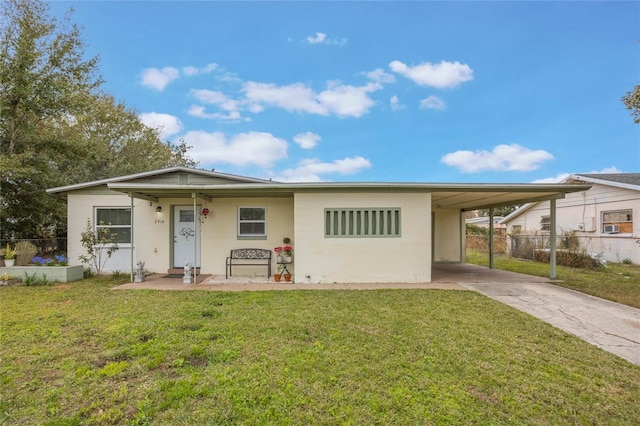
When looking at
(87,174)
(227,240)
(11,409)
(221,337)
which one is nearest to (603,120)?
(227,240)

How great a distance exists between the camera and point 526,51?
10508 millimetres

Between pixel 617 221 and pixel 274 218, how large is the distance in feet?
45.1

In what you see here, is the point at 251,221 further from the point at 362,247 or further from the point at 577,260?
the point at 577,260

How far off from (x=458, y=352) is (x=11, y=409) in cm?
415

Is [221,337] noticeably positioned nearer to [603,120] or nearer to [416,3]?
[416,3]

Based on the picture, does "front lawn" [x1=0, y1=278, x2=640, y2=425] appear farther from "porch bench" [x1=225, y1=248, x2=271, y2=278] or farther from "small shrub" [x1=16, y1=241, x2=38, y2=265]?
"small shrub" [x1=16, y1=241, x2=38, y2=265]

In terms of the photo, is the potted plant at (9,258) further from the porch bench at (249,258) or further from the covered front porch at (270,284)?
the porch bench at (249,258)

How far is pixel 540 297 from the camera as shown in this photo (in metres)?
6.04

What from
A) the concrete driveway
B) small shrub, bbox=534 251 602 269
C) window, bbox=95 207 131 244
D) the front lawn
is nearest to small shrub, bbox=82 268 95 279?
window, bbox=95 207 131 244

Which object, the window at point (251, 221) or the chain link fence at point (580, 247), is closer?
the window at point (251, 221)

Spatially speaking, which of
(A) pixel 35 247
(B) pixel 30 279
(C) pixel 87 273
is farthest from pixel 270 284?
(A) pixel 35 247

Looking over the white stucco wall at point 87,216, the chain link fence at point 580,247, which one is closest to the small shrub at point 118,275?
the white stucco wall at point 87,216

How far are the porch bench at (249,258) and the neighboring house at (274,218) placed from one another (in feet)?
0.61

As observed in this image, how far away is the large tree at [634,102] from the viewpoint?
642cm
